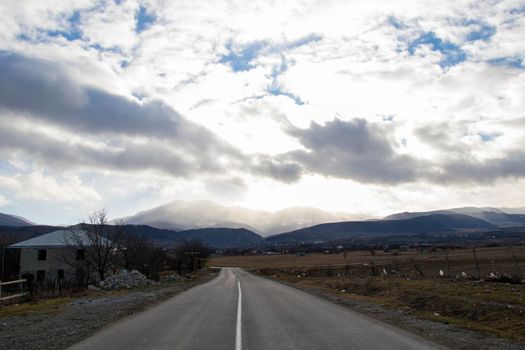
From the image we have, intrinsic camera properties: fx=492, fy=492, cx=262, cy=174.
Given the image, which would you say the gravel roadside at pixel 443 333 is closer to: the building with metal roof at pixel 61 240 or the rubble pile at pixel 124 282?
the rubble pile at pixel 124 282

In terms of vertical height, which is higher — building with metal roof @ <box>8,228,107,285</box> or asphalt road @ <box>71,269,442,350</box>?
building with metal roof @ <box>8,228,107,285</box>

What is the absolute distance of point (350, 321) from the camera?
15.1 m

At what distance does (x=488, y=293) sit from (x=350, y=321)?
8.79 m

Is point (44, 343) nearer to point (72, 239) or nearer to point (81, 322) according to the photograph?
point (81, 322)

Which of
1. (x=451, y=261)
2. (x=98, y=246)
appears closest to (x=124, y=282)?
(x=98, y=246)

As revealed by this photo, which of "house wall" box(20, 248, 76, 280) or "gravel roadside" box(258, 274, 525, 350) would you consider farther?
"house wall" box(20, 248, 76, 280)

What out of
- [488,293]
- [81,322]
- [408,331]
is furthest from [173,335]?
[488,293]

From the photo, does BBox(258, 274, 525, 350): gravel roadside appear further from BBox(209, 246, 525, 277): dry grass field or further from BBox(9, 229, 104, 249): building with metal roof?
BBox(9, 229, 104, 249): building with metal roof

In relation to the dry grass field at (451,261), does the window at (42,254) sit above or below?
above

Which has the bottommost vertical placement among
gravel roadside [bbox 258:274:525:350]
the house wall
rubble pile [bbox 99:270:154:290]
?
gravel roadside [bbox 258:274:525:350]

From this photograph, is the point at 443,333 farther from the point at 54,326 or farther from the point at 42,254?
the point at 42,254

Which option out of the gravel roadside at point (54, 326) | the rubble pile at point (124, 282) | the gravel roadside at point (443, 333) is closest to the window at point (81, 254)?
the rubble pile at point (124, 282)

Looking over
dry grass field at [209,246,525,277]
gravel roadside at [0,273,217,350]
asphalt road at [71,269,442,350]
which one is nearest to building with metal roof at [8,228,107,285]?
dry grass field at [209,246,525,277]

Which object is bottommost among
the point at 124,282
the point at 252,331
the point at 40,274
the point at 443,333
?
the point at 443,333
